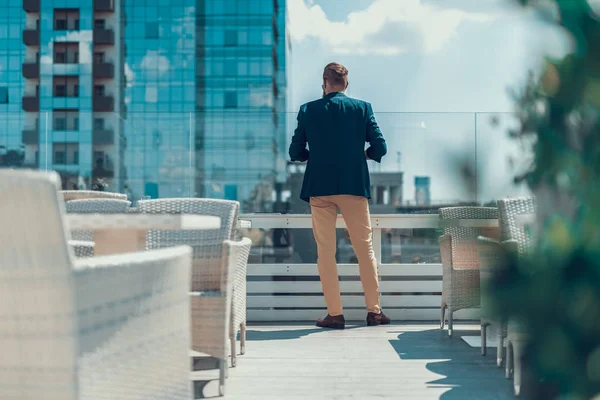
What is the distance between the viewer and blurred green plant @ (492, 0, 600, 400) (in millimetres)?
552

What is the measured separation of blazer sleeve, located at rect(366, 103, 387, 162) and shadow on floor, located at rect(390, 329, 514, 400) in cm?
107

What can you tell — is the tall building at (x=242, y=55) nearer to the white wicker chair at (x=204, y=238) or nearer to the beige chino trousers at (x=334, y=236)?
the beige chino trousers at (x=334, y=236)

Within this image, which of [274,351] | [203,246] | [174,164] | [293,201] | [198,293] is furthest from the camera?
[174,164]

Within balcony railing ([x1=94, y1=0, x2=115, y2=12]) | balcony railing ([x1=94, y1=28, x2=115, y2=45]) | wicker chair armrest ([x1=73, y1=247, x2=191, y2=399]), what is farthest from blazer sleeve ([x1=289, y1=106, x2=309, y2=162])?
balcony railing ([x1=94, y1=0, x2=115, y2=12])

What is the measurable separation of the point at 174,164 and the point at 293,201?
1.31 metres

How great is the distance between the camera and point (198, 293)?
9.38ft

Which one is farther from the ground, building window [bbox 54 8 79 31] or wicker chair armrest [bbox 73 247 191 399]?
building window [bbox 54 8 79 31]

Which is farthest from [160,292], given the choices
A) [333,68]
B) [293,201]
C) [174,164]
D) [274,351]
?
[174,164]

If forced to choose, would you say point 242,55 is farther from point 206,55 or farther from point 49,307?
point 49,307

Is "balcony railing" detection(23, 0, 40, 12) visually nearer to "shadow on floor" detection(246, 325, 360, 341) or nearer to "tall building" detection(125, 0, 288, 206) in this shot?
"tall building" detection(125, 0, 288, 206)

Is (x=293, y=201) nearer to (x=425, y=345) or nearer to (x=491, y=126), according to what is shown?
(x=425, y=345)

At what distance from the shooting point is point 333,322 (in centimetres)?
468

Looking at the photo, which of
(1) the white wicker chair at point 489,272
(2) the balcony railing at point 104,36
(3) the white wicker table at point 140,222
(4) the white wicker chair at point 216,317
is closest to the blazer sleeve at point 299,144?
(4) the white wicker chair at point 216,317

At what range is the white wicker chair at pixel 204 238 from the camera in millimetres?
3100
